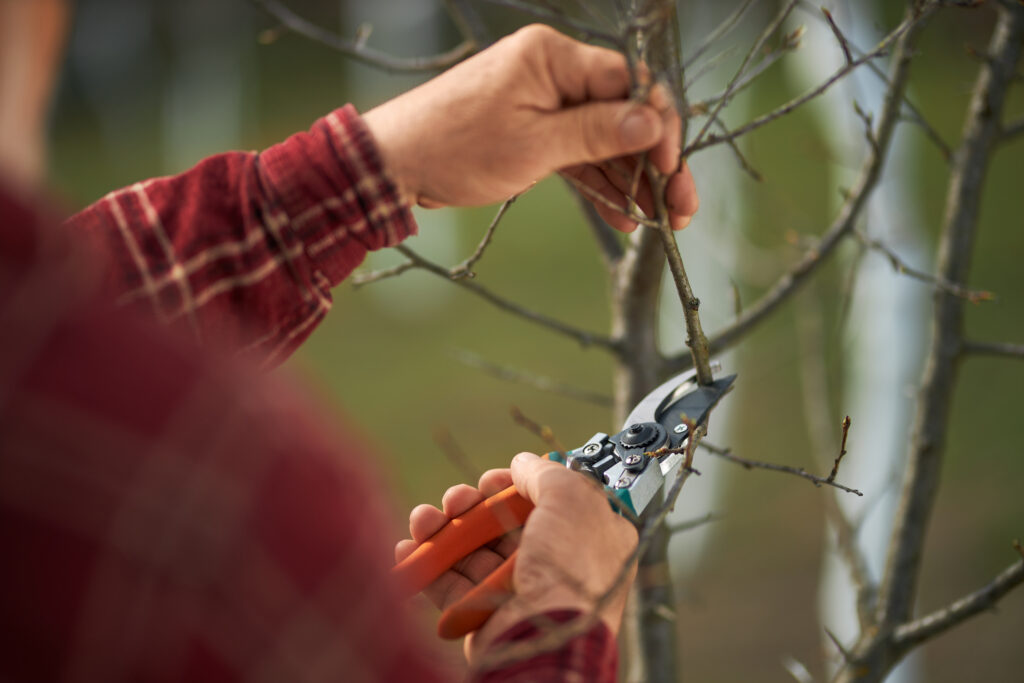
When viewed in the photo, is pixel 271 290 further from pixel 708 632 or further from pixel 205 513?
pixel 708 632

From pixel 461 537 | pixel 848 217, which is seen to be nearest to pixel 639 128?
pixel 461 537

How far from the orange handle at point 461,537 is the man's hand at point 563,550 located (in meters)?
0.04

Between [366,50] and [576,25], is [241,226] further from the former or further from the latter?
[366,50]

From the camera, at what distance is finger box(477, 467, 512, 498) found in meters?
0.78

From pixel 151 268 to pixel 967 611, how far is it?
0.82 meters

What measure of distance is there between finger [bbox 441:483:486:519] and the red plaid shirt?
38 cm

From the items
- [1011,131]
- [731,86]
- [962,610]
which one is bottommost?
[962,610]

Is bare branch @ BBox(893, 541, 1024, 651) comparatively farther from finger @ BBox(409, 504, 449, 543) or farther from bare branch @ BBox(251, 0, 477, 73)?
bare branch @ BBox(251, 0, 477, 73)

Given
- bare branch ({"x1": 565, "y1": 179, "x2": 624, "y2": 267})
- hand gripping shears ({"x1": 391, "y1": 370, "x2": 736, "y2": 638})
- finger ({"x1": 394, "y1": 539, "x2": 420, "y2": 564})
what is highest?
bare branch ({"x1": 565, "y1": 179, "x2": 624, "y2": 267})

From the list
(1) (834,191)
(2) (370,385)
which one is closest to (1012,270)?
(1) (834,191)

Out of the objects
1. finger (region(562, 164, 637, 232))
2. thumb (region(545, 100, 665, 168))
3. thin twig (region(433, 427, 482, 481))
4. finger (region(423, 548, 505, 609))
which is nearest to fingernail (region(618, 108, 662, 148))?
thumb (region(545, 100, 665, 168))

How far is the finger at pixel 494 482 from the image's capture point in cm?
78

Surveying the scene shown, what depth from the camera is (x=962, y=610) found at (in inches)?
34.3

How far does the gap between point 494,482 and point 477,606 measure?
18cm
